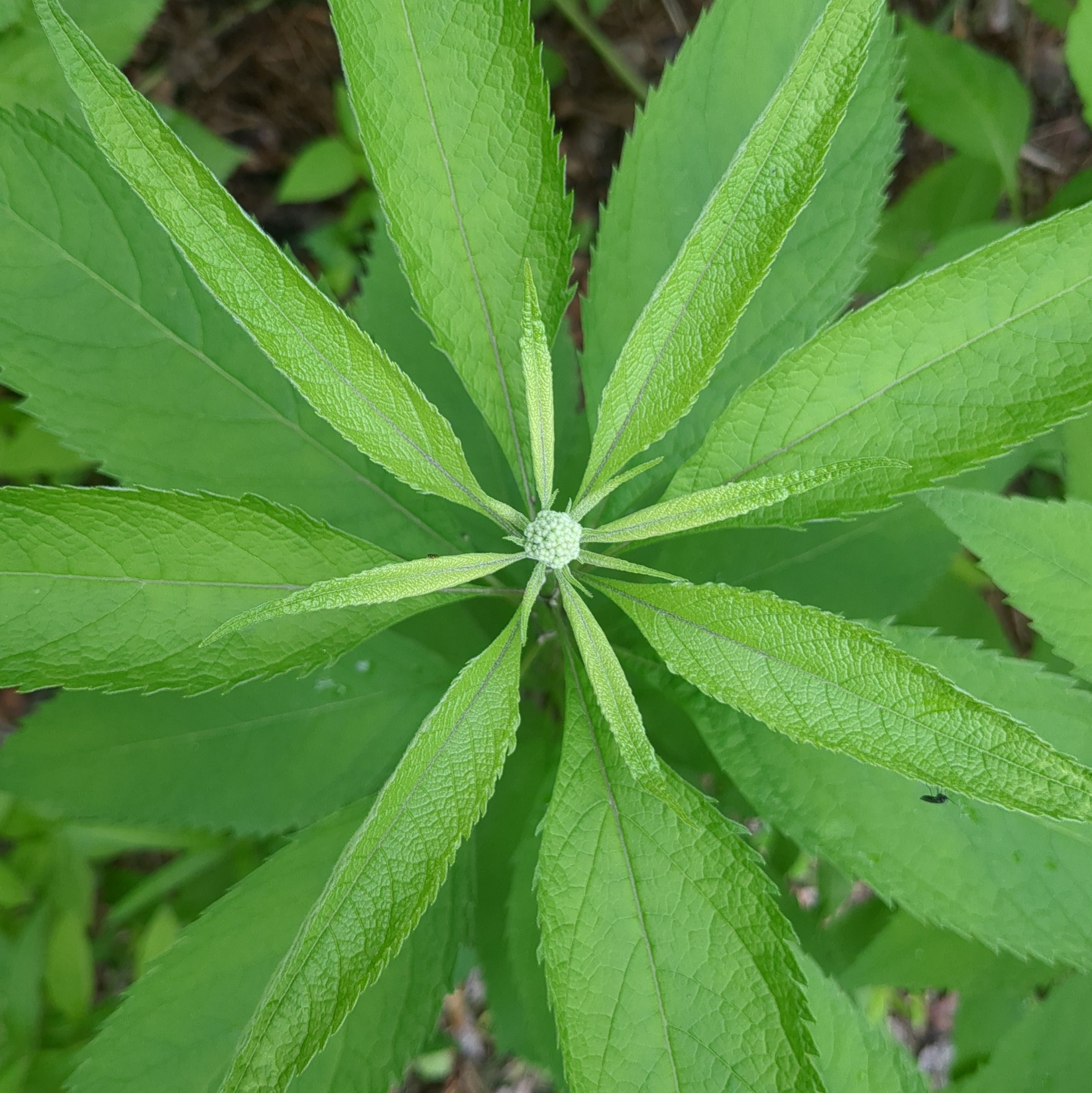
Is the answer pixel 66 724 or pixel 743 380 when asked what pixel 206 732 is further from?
pixel 743 380

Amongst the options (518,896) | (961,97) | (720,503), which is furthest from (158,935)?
(961,97)

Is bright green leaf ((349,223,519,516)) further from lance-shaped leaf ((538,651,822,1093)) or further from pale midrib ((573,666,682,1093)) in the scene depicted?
lance-shaped leaf ((538,651,822,1093))

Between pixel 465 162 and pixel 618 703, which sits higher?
pixel 465 162

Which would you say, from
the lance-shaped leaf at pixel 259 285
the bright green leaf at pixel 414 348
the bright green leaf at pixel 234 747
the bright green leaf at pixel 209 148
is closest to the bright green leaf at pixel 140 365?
the bright green leaf at pixel 414 348

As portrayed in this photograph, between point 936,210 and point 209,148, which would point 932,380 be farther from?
point 209,148

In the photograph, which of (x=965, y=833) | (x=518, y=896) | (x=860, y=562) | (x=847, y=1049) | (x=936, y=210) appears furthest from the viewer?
(x=936, y=210)

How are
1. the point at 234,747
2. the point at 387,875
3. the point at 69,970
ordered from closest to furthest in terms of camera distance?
1. the point at 387,875
2. the point at 234,747
3. the point at 69,970

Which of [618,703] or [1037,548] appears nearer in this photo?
[618,703]
